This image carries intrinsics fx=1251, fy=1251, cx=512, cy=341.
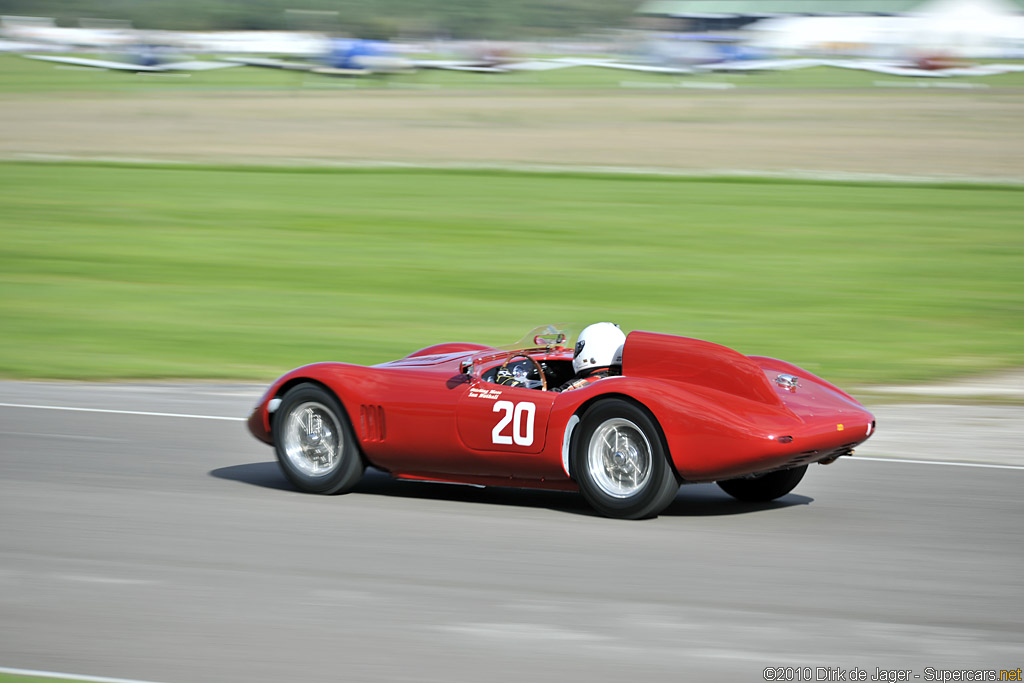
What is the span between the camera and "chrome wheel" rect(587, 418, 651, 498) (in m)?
6.61

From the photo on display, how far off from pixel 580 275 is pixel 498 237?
299 centimetres

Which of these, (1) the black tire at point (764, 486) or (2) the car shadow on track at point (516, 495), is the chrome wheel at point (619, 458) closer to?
(2) the car shadow on track at point (516, 495)

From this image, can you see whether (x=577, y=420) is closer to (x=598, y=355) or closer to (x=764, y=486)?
(x=598, y=355)

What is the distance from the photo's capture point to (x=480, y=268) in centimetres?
1806

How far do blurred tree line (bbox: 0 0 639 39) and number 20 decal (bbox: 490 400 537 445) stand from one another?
400 ft

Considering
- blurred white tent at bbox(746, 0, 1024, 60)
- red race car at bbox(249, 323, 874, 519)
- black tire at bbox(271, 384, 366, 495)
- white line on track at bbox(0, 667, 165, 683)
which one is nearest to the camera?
white line on track at bbox(0, 667, 165, 683)

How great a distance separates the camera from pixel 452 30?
141750 millimetres

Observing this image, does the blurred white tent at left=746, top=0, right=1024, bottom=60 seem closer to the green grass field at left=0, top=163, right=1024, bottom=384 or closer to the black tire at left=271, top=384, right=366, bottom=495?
the green grass field at left=0, top=163, right=1024, bottom=384

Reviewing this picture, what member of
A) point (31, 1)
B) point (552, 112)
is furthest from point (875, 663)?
point (31, 1)

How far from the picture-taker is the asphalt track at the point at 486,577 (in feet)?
15.8

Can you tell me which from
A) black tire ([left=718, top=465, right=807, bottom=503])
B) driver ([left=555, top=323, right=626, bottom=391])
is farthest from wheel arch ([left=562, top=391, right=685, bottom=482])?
black tire ([left=718, top=465, right=807, bottom=503])

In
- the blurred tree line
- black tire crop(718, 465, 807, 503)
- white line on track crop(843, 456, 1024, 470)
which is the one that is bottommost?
white line on track crop(843, 456, 1024, 470)

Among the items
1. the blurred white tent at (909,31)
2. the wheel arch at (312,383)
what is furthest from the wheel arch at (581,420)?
the blurred white tent at (909,31)
